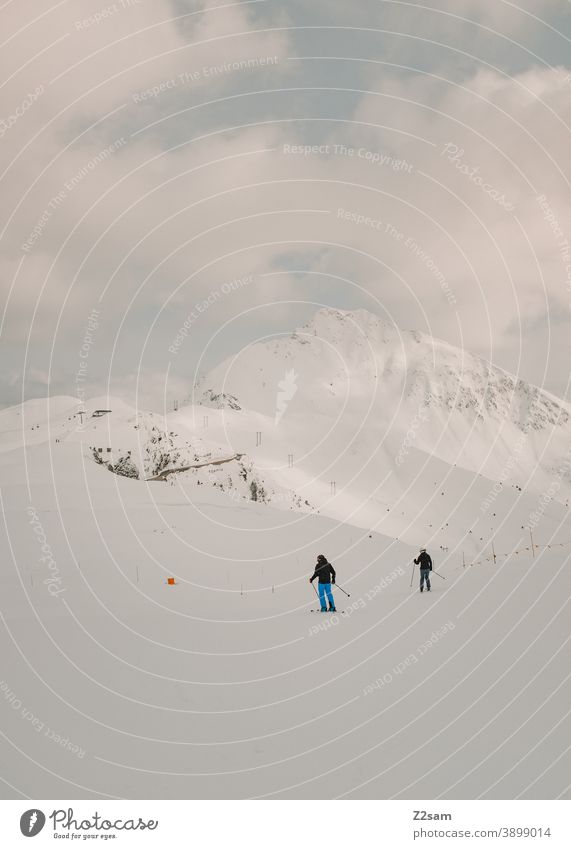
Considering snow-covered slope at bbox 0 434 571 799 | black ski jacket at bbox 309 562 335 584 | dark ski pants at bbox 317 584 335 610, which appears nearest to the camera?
snow-covered slope at bbox 0 434 571 799

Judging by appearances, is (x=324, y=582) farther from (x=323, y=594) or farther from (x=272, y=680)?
(x=272, y=680)

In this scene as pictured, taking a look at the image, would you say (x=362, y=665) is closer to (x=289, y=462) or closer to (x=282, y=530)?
(x=282, y=530)

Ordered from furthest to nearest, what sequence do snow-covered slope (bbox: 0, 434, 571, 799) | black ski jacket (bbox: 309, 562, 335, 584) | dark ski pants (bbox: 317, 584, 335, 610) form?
black ski jacket (bbox: 309, 562, 335, 584) → dark ski pants (bbox: 317, 584, 335, 610) → snow-covered slope (bbox: 0, 434, 571, 799)

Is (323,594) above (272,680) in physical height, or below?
above

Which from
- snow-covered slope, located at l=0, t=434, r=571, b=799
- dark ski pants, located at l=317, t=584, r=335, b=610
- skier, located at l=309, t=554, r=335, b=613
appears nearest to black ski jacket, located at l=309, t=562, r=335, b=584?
skier, located at l=309, t=554, r=335, b=613

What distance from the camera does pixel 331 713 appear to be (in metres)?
7.96

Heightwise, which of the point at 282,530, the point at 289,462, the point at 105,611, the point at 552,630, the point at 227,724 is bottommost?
the point at 227,724

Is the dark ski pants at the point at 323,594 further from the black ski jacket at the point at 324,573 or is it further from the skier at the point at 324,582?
the black ski jacket at the point at 324,573

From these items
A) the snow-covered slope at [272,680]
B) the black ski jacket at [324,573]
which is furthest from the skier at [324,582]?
the snow-covered slope at [272,680]

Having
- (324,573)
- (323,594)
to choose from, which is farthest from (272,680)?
(324,573)

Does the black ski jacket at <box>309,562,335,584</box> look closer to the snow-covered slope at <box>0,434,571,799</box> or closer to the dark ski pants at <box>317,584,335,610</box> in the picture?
the dark ski pants at <box>317,584,335,610</box>

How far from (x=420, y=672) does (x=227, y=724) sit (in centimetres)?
328

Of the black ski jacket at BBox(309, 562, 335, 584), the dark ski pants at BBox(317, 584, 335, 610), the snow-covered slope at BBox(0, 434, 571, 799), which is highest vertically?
the black ski jacket at BBox(309, 562, 335, 584)
